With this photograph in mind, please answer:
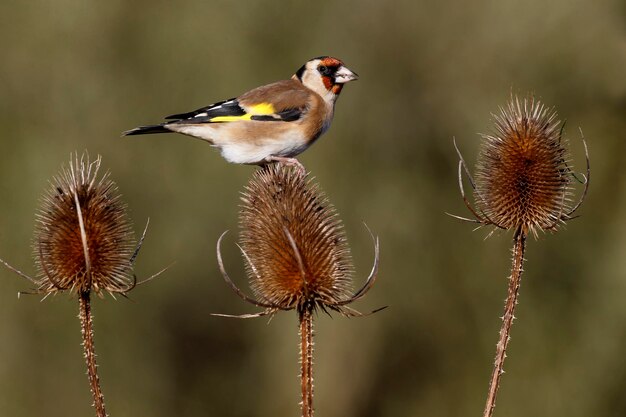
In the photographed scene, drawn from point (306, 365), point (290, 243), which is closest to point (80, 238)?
point (290, 243)

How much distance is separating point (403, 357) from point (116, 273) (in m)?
7.80

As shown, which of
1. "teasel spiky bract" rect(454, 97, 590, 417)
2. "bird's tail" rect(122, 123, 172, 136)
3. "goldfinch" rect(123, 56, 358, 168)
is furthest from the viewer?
"goldfinch" rect(123, 56, 358, 168)

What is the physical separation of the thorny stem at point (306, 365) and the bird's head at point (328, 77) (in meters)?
3.03

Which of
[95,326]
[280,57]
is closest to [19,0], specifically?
[280,57]

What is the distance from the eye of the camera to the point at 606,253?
11.4 meters

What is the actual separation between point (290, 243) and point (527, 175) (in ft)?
4.67

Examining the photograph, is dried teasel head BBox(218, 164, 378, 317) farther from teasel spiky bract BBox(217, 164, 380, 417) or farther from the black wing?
the black wing

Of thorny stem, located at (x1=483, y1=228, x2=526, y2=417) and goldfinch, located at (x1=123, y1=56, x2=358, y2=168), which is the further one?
goldfinch, located at (x1=123, y1=56, x2=358, y2=168)

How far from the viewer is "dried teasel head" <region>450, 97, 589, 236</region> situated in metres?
5.20

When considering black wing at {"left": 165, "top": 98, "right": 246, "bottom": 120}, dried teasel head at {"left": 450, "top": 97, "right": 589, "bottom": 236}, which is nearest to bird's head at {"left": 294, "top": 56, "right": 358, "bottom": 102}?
black wing at {"left": 165, "top": 98, "right": 246, "bottom": 120}

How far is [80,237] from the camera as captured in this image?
4.95m

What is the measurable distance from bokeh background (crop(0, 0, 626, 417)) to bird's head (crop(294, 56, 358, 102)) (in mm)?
4530

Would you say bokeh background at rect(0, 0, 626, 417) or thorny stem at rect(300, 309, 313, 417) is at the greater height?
bokeh background at rect(0, 0, 626, 417)

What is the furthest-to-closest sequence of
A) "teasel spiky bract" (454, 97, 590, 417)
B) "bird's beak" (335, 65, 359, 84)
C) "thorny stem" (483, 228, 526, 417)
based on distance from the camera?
"bird's beak" (335, 65, 359, 84) < "teasel spiky bract" (454, 97, 590, 417) < "thorny stem" (483, 228, 526, 417)
